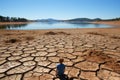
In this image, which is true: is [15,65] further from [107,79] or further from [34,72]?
[107,79]

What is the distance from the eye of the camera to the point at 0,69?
10.2 feet

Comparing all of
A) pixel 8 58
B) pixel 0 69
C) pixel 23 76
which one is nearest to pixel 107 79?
pixel 23 76

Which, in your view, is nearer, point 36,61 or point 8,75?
point 8,75

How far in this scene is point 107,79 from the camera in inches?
105

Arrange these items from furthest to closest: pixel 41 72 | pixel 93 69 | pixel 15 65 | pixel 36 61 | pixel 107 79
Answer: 1. pixel 36 61
2. pixel 15 65
3. pixel 93 69
4. pixel 41 72
5. pixel 107 79

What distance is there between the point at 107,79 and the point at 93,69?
0.52m

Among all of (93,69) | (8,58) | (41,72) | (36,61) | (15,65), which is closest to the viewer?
(41,72)

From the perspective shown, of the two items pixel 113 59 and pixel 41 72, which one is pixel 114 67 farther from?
pixel 41 72

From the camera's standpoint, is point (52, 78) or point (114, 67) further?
point (114, 67)

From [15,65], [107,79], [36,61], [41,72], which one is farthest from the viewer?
[36,61]

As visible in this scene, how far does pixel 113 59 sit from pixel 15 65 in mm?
3140

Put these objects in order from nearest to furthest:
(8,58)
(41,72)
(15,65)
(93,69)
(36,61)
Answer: (41,72), (93,69), (15,65), (36,61), (8,58)

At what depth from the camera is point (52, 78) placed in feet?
8.83

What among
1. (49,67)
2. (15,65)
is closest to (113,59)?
(49,67)
